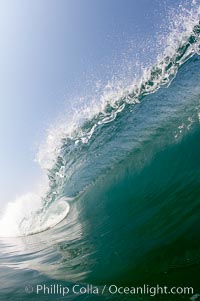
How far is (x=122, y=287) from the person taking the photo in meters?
3.84

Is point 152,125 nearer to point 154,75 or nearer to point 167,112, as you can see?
Result: point 167,112

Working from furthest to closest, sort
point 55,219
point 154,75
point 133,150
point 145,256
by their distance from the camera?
1. point 154,75
2. point 55,219
3. point 133,150
4. point 145,256

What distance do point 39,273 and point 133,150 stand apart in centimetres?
624

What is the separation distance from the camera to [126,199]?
7.86 m

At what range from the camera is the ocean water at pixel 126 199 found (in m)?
4.26

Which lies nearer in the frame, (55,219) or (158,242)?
(158,242)

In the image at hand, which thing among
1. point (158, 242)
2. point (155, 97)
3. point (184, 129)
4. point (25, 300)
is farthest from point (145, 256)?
point (155, 97)

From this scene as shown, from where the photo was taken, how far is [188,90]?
1213 centimetres

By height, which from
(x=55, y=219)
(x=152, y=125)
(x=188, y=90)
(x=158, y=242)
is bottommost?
(x=158, y=242)

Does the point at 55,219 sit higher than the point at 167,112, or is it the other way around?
the point at 167,112

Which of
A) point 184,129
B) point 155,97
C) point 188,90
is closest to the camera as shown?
point 184,129

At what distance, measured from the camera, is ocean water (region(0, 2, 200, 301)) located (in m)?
4.26

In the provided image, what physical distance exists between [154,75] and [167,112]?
13.2 ft

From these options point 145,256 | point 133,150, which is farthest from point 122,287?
point 133,150
